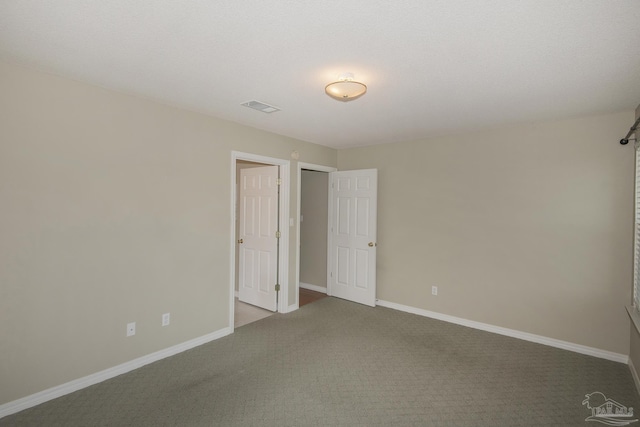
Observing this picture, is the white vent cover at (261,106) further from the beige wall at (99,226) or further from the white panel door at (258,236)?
the white panel door at (258,236)

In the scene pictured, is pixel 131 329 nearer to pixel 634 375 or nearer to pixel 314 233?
pixel 314 233

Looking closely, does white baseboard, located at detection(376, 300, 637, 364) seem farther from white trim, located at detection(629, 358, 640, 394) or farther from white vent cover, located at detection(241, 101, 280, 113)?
white vent cover, located at detection(241, 101, 280, 113)

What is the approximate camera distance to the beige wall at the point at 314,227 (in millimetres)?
5410

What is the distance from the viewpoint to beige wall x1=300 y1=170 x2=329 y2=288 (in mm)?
5410

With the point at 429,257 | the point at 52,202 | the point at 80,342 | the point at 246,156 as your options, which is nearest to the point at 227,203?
the point at 246,156

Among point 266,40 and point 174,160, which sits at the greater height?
point 266,40

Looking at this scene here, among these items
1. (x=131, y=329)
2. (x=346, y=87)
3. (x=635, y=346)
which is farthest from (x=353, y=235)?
(x=635, y=346)

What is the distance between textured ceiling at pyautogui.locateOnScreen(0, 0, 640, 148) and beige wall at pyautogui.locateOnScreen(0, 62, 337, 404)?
0.29 metres

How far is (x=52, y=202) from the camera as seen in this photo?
236cm

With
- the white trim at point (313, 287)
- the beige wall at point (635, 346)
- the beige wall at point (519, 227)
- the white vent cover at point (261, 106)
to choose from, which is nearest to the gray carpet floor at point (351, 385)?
the beige wall at point (635, 346)

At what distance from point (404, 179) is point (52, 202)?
3.91 m

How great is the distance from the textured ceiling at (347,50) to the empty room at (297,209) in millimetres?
18

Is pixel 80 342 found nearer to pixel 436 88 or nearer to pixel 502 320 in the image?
pixel 436 88

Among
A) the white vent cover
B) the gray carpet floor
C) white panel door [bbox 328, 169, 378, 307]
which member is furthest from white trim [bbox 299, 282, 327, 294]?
the white vent cover
